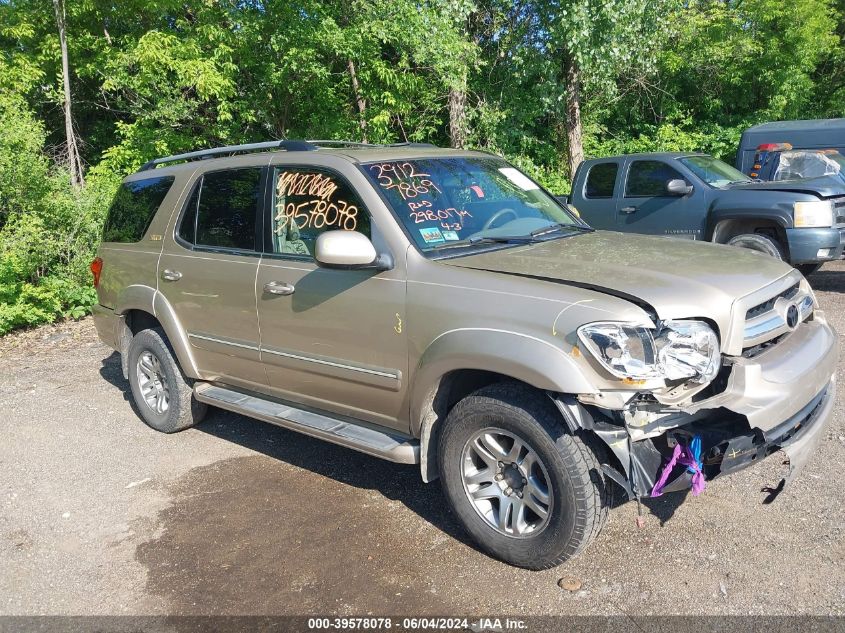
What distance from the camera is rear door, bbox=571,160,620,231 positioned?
33.6 feet

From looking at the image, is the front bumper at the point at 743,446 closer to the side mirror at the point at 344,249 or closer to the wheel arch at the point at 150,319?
the side mirror at the point at 344,249

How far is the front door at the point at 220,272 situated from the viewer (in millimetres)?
4566

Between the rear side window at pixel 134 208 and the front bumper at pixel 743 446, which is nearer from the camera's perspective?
the front bumper at pixel 743 446

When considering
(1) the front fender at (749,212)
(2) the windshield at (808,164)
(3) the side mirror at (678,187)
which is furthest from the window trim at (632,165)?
(2) the windshield at (808,164)

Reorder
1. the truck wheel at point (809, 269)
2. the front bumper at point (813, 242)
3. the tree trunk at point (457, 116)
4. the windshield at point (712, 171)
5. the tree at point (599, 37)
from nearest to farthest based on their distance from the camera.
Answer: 1. the front bumper at point (813, 242)
2. the windshield at point (712, 171)
3. the truck wheel at point (809, 269)
4. the tree at point (599, 37)
5. the tree trunk at point (457, 116)

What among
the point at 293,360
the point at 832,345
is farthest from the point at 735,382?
the point at 293,360

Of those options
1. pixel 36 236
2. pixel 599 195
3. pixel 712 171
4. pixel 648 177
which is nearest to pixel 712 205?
pixel 712 171

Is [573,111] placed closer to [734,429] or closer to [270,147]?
[270,147]

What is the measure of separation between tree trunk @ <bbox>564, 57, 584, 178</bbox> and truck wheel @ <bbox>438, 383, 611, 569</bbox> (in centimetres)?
1194

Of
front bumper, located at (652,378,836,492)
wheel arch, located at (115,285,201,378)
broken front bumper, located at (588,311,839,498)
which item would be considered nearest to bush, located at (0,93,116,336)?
wheel arch, located at (115,285,201,378)

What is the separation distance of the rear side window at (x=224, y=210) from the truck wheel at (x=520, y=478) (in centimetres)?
196

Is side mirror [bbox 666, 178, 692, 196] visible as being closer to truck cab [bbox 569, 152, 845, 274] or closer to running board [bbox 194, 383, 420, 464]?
truck cab [bbox 569, 152, 845, 274]

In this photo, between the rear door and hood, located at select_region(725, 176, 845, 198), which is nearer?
hood, located at select_region(725, 176, 845, 198)

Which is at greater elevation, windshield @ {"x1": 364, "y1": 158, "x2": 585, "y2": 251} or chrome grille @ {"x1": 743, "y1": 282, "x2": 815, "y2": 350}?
windshield @ {"x1": 364, "y1": 158, "x2": 585, "y2": 251}
